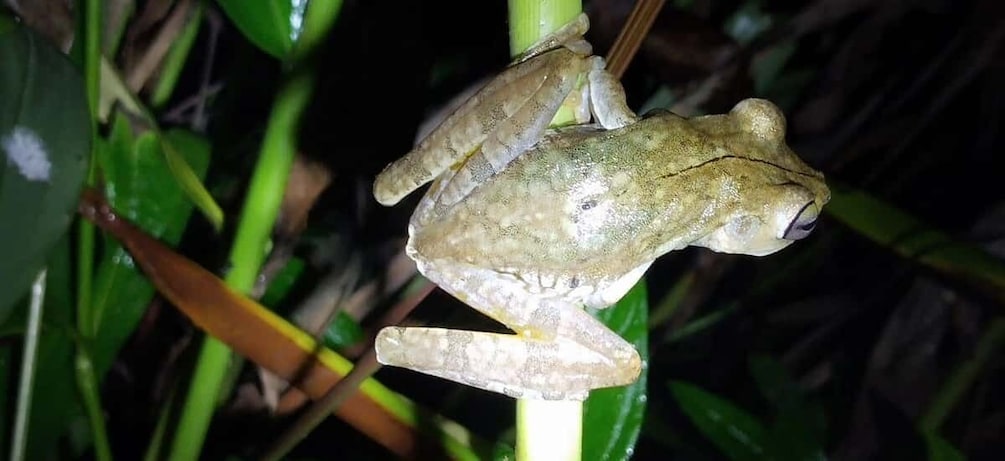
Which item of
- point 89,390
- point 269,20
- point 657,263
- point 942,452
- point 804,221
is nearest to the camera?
point 804,221

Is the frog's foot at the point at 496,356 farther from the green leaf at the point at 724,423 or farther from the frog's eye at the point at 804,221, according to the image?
the green leaf at the point at 724,423

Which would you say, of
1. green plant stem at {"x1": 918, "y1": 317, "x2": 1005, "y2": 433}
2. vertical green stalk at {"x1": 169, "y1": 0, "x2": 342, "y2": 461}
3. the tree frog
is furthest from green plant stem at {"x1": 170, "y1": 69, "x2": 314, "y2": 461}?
green plant stem at {"x1": 918, "y1": 317, "x2": 1005, "y2": 433}

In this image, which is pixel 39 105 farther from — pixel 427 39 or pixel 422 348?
pixel 427 39

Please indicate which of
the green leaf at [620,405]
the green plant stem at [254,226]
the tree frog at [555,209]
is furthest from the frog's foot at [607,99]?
the green plant stem at [254,226]

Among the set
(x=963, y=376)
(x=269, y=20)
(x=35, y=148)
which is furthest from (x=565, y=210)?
(x=963, y=376)

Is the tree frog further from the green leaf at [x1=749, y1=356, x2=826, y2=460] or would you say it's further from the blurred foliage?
the green leaf at [x1=749, y1=356, x2=826, y2=460]

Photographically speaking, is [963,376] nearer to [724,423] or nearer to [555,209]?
[724,423]
